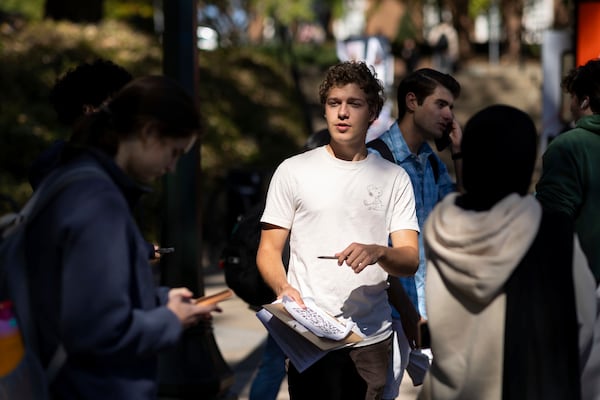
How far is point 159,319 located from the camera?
275 cm

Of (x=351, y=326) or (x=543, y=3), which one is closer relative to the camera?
(x=351, y=326)

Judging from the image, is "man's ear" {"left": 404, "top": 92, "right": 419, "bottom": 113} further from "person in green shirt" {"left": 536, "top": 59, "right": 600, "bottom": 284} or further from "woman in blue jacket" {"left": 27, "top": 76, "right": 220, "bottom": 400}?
"woman in blue jacket" {"left": 27, "top": 76, "right": 220, "bottom": 400}

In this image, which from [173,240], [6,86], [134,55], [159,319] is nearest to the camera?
[159,319]

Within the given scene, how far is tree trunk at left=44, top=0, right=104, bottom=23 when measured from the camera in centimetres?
1866

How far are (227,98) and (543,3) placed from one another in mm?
29792

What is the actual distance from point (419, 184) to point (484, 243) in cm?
199

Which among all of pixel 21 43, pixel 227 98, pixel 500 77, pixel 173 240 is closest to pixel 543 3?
pixel 500 77

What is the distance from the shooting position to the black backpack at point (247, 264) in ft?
17.7

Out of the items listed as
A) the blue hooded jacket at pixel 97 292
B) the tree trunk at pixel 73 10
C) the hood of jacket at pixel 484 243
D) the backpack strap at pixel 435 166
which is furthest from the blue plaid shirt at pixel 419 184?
the tree trunk at pixel 73 10

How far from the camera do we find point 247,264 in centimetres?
549

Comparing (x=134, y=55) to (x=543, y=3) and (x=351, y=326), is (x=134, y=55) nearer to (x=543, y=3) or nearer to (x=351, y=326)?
(x=351, y=326)

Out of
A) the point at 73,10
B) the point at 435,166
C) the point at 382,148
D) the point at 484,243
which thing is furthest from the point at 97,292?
the point at 73,10

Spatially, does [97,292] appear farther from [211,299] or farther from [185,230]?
[185,230]

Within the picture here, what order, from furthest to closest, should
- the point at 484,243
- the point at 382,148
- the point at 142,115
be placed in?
the point at 382,148, the point at 484,243, the point at 142,115
